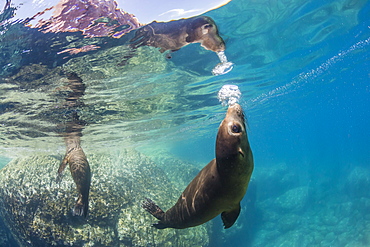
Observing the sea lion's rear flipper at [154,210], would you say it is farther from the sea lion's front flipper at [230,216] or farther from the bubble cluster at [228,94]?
the bubble cluster at [228,94]

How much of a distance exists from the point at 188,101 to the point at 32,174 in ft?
36.5

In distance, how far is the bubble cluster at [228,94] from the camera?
16.3 metres

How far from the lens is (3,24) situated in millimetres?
5430

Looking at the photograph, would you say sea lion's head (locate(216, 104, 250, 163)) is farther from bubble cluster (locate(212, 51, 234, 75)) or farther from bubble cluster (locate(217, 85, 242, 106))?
bubble cluster (locate(217, 85, 242, 106))

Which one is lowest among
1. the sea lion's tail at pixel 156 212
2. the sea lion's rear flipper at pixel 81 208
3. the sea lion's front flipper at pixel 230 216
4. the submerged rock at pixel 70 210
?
the submerged rock at pixel 70 210

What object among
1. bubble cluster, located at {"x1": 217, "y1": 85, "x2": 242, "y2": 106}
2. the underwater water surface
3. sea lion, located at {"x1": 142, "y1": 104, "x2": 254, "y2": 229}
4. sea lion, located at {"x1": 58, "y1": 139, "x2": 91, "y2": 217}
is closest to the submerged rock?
the underwater water surface

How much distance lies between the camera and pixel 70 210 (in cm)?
1093

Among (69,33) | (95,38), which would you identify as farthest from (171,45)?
(69,33)

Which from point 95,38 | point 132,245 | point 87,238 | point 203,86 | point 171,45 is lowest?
point 132,245

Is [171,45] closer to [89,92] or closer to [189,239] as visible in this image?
[89,92]

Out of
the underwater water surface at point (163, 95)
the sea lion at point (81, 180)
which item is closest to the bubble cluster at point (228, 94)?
the underwater water surface at point (163, 95)

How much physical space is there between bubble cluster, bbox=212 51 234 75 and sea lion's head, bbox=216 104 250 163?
8.26 meters

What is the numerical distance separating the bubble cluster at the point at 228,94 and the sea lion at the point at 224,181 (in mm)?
12302

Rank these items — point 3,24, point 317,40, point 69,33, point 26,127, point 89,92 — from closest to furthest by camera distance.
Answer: point 3,24 → point 69,33 → point 89,92 → point 317,40 → point 26,127
